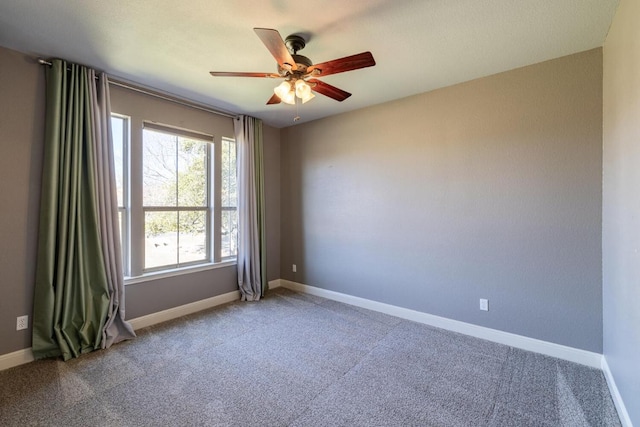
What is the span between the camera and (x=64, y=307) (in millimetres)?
2600

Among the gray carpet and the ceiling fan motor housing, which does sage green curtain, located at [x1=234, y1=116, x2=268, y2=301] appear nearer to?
the gray carpet

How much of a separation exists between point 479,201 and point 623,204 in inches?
46.3

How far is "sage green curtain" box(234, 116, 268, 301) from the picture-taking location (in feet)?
13.6

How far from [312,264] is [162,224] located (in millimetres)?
2116

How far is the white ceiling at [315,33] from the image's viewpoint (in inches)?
76.5

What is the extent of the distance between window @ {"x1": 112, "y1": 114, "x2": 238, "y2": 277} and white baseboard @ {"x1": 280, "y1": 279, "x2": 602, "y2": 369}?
5.89ft

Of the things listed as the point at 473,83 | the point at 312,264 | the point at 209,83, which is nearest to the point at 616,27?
the point at 473,83

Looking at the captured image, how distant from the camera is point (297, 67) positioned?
6.92ft

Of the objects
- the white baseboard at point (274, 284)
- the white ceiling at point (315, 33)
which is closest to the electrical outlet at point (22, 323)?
the white ceiling at point (315, 33)

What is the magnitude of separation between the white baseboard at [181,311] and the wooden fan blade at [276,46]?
3012 mm

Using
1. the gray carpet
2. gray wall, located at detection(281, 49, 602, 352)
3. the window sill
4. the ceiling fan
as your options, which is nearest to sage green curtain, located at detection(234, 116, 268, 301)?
the window sill

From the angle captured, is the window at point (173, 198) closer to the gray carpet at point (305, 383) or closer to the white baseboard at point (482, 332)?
the gray carpet at point (305, 383)

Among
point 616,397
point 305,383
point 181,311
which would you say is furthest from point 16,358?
point 616,397

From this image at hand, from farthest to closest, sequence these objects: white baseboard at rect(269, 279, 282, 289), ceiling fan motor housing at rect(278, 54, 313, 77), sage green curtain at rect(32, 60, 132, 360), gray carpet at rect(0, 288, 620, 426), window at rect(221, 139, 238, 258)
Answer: white baseboard at rect(269, 279, 282, 289), window at rect(221, 139, 238, 258), sage green curtain at rect(32, 60, 132, 360), ceiling fan motor housing at rect(278, 54, 313, 77), gray carpet at rect(0, 288, 620, 426)
